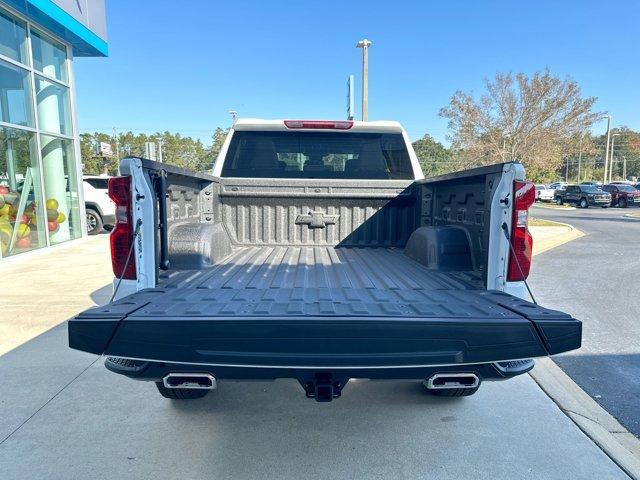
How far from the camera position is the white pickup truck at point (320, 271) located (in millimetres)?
1886

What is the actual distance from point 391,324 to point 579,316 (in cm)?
459

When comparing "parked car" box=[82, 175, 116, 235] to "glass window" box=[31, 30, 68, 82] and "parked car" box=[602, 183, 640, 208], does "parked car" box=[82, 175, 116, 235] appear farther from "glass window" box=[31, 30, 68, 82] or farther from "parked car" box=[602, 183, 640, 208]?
"parked car" box=[602, 183, 640, 208]

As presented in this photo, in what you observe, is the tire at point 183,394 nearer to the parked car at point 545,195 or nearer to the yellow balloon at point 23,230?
the yellow balloon at point 23,230

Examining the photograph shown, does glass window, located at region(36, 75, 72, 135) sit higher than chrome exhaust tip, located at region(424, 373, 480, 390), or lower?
higher

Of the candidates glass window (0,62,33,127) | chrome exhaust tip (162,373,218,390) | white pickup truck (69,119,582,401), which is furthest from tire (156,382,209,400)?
glass window (0,62,33,127)

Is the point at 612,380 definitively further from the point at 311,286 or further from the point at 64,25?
the point at 64,25

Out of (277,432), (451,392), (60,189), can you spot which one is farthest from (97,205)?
(451,392)

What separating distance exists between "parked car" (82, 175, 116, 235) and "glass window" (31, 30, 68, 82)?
10.3ft

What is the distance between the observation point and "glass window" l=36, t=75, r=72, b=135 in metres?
10.1

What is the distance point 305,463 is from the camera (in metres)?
2.53

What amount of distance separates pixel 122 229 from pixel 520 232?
7.66ft

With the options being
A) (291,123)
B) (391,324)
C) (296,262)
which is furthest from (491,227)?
(291,123)

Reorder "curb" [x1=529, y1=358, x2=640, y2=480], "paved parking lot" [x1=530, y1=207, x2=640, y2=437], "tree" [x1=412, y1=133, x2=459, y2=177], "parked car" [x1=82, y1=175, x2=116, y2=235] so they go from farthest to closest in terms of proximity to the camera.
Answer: "tree" [x1=412, y1=133, x2=459, y2=177] < "parked car" [x1=82, y1=175, x2=116, y2=235] < "paved parking lot" [x1=530, y1=207, x2=640, y2=437] < "curb" [x1=529, y1=358, x2=640, y2=480]

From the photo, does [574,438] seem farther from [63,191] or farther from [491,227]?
[63,191]
